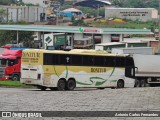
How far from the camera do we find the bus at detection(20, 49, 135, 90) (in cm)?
2981

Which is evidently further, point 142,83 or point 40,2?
point 40,2

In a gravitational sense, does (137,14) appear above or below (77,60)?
above

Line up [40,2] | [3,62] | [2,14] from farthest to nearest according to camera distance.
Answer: [40,2] < [2,14] < [3,62]

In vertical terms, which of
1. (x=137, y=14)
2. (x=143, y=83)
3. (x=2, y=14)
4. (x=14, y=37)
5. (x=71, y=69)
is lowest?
(x=143, y=83)

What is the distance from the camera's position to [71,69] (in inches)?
1220

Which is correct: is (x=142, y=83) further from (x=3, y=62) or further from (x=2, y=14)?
(x=2, y=14)

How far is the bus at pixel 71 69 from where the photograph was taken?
97.8ft

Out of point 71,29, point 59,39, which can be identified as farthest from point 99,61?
point 71,29

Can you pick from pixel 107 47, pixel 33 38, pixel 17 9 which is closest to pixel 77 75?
pixel 107 47

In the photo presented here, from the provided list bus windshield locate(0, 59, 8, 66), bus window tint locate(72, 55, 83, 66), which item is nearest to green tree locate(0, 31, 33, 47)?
bus windshield locate(0, 59, 8, 66)

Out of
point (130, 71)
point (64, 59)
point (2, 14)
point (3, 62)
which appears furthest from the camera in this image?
point (2, 14)

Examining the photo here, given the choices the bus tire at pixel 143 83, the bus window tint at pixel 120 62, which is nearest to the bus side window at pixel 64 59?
the bus window tint at pixel 120 62

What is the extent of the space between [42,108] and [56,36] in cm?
5101

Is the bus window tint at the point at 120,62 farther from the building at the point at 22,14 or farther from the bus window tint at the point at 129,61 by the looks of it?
the building at the point at 22,14
